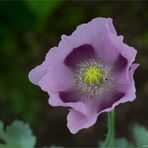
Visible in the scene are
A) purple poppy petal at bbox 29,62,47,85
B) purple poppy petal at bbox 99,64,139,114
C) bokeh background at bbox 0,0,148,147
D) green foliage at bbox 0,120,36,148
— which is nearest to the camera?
purple poppy petal at bbox 99,64,139,114

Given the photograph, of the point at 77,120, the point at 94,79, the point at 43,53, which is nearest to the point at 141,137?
the point at 94,79

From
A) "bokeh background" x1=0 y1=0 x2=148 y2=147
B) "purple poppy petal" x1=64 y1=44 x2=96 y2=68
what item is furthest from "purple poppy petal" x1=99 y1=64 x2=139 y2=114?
"bokeh background" x1=0 y1=0 x2=148 y2=147

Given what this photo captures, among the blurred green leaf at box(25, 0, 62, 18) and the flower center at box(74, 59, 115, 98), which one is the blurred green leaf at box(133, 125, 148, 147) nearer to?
the flower center at box(74, 59, 115, 98)

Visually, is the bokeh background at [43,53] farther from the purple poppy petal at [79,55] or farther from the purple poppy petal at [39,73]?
the purple poppy petal at [39,73]

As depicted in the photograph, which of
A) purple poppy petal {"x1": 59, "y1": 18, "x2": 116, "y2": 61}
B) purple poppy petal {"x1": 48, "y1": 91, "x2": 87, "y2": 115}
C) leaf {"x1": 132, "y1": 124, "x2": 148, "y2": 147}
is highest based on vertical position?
purple poppy petal {"x1": 59, "y1": 18, "x2": 116, "y2": 61}

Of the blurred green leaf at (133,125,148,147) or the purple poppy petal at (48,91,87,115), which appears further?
the blurred green leaf at (133,125,148,147)

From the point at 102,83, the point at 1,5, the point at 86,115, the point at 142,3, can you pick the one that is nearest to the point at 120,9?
the point at 142,3

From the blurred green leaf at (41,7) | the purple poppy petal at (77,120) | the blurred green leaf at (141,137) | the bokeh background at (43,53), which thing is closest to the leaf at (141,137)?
the blurred green leaf at (141,137)
